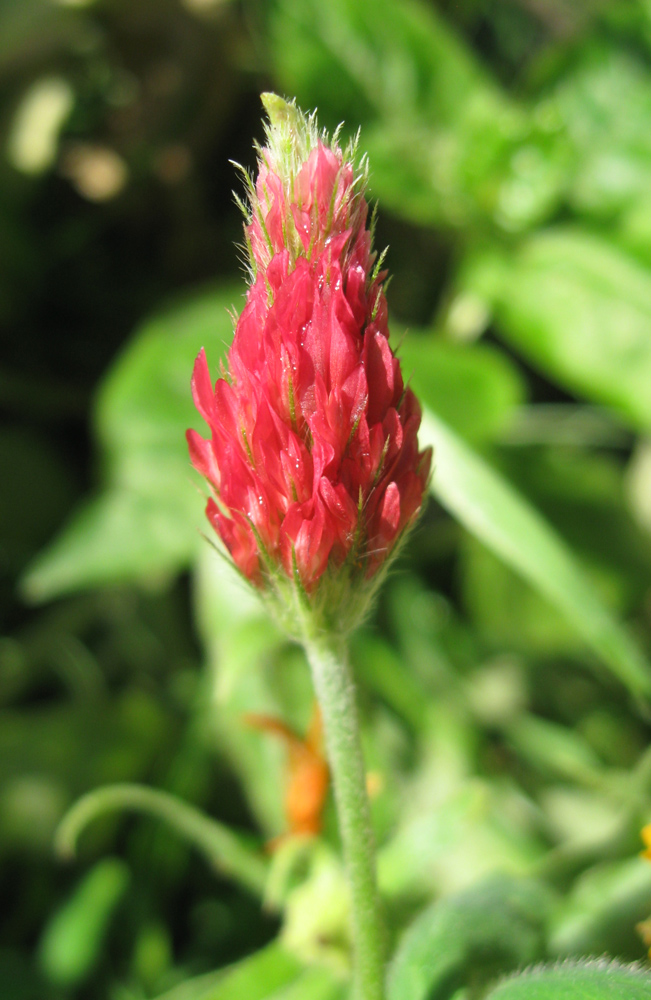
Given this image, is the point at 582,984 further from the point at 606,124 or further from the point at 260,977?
the point at 606,124

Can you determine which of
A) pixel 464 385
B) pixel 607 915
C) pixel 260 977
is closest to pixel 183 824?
pixel 260 977

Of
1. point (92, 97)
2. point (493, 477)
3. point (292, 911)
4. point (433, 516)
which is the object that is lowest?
point (292, 911)

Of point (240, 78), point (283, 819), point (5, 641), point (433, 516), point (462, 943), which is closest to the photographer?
point (462, 943)

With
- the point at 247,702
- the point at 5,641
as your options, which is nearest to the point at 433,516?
the point at 247,702

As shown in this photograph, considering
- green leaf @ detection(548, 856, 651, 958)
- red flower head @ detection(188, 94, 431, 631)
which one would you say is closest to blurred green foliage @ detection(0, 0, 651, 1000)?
green leaf @ detection(548, 856, 651, 958)

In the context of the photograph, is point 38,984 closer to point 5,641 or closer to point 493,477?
point 5,641

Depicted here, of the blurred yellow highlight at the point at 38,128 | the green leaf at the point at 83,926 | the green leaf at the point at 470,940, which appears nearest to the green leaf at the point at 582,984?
the green leaf at the point at 470,940

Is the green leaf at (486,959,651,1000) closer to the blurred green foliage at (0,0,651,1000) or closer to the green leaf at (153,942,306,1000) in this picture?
the blurred green foliage at (0,0,651,1000)
